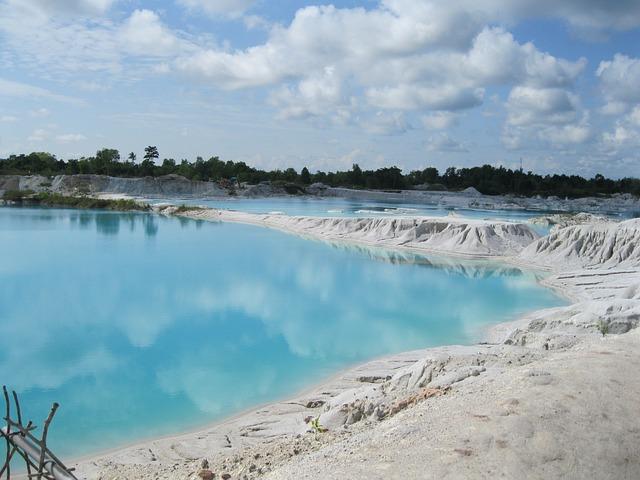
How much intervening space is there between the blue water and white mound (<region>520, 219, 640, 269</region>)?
2.32m

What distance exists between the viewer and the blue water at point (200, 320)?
1034cm

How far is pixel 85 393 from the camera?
10.6 m

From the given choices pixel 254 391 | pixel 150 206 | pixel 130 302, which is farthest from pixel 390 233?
pixel 150 206

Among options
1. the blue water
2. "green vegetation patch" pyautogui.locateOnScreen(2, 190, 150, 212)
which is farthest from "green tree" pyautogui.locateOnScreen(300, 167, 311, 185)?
the blue water

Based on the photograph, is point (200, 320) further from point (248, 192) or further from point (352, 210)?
point (248, 192)

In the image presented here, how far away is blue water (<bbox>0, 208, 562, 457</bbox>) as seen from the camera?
407 inches

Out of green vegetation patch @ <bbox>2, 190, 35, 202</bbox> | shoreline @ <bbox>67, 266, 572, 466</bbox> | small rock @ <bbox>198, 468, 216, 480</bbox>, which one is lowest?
shoreline @ <bbox>67, 266, 572, 466</bbox>

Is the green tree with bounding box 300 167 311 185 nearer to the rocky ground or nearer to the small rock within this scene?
the rocky ground

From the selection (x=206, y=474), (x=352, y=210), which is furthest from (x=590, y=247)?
(x=352, y=210)

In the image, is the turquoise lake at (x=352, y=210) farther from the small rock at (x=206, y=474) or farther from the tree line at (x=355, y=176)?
the small rock at (x=206, y=474)

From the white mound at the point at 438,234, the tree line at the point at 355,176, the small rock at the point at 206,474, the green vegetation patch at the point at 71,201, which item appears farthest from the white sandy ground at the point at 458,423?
the tree line at the point at 355,176

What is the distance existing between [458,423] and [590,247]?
2322 centimetres

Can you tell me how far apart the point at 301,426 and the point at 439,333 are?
24.4 ft

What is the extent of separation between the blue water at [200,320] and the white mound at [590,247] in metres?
2.32
